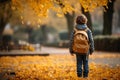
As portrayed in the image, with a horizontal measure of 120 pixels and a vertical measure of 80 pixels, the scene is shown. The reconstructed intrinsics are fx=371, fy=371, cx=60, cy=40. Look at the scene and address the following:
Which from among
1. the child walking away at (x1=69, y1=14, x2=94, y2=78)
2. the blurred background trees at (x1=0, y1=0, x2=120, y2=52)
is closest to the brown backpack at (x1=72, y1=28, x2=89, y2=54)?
the child walking away at (x1=69, y1=14, x2=94, y2=78)

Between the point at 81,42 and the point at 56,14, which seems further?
the point at 56,14

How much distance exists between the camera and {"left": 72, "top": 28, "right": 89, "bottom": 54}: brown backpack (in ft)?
38.7

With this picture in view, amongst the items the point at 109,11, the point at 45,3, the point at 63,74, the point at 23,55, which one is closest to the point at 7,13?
the point at 109,11

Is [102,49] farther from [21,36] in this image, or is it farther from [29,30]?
[21,36]

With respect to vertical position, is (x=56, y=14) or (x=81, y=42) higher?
(x=56, y=14)

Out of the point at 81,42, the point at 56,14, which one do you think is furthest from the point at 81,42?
the point at 56,14

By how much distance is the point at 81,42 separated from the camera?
11.8 m

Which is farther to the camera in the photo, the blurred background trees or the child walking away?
the blurred background trees

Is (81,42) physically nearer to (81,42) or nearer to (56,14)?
(81,42)

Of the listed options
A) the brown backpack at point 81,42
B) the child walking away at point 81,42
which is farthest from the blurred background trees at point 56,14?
the brown backpack at point 81,42

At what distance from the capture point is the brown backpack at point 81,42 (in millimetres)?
11781

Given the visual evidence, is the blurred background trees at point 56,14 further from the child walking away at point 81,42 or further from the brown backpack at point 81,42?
the brown backpack at point 81,42

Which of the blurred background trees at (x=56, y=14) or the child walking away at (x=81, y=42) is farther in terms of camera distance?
the blurred background trees at (x=56, y=14)

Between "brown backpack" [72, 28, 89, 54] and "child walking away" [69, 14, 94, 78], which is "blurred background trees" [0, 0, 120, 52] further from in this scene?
"brown backpack" [72, 28, 89, 54]
